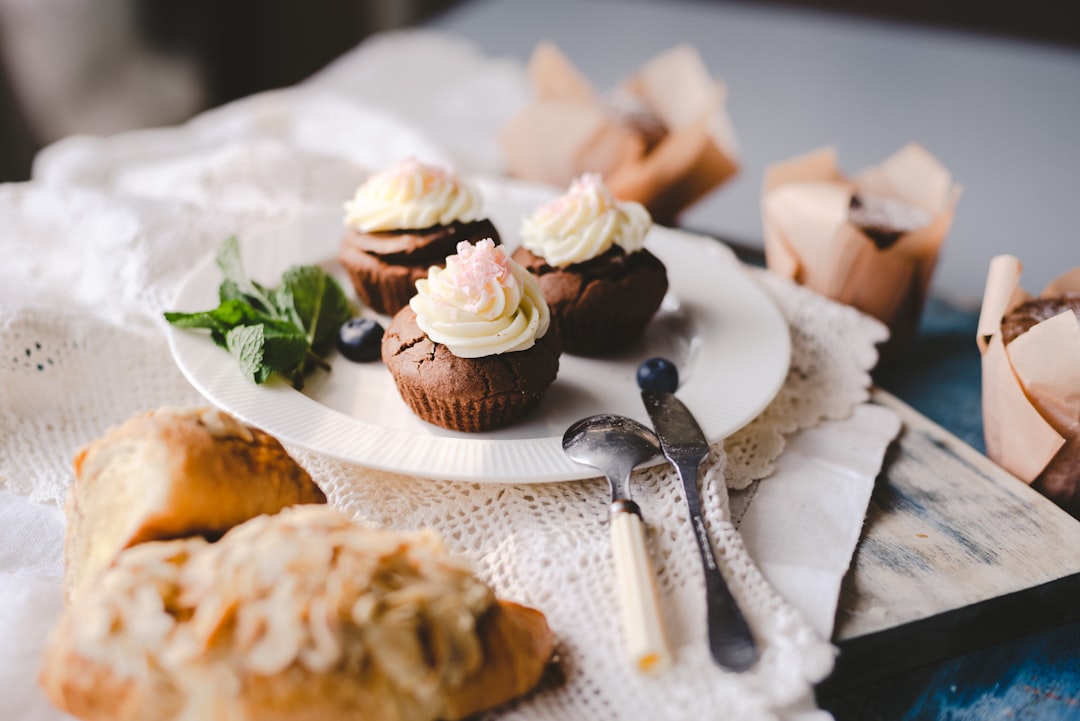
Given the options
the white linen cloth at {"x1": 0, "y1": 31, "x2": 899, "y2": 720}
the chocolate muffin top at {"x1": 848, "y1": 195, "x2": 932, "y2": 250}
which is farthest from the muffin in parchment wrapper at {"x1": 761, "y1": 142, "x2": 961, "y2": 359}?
the white linen cloth at {"x1": 0, "y1": 31, "x2": 899, "y2": 720}

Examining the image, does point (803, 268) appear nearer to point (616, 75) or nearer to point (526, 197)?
point (526, 197)

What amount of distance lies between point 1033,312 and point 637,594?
1231 millimetres

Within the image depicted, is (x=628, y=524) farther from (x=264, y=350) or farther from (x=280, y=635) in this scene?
(x=264, y=350)

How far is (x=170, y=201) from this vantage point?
8.79ft

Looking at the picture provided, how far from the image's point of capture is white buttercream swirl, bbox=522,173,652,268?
2.33 metres

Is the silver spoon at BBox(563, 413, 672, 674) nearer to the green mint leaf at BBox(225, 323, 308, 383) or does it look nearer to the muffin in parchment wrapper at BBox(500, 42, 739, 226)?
the green mint leaf at BBox(225, 323, 308, 383)

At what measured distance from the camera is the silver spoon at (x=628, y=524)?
142cm

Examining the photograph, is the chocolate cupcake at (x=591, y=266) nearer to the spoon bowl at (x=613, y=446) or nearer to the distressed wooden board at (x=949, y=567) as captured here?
the spoon bowl at (x=613, y=446)

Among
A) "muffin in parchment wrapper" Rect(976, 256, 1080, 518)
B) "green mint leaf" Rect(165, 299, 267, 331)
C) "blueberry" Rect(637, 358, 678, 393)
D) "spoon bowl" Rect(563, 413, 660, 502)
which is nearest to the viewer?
"spoon bowl" Rect(563, 413, 660, 502)

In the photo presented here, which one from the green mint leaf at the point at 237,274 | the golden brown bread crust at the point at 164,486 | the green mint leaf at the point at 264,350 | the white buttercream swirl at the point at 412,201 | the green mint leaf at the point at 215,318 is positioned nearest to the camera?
the golden brown bread crust at the point at 164,486

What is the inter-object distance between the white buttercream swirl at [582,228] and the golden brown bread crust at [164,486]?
3.47 ft

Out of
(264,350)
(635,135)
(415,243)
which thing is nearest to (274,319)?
(264,350)

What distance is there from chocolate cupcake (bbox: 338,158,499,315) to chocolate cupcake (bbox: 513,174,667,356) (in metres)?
0.22

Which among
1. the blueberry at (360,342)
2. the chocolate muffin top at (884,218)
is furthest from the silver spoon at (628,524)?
the chocolate muffin top at (884,218)
